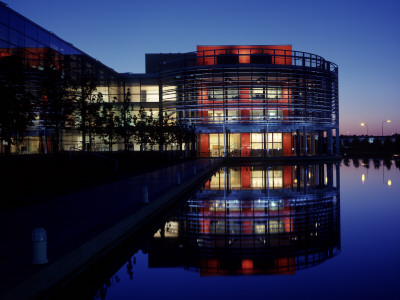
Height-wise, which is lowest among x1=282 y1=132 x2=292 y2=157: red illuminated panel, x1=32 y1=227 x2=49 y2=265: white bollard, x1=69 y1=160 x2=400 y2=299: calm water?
x1=69 y1=160 x2=400 y2=299: calm water

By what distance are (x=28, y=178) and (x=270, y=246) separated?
14105mm

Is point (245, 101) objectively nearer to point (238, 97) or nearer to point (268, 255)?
point (238, 97)

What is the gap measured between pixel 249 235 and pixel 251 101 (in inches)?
1810

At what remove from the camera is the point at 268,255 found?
8945 mm

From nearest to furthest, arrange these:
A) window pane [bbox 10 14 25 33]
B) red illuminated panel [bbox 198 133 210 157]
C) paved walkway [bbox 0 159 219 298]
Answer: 1. paved walkway [bbox 0 159 219 298]
2. window pane [bbox 10 14 25 33]
3. red illuminated panel [bbox 198 133 210 157]

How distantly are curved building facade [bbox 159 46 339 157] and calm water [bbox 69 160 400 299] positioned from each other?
4065cm

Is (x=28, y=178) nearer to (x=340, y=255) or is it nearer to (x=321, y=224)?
(x=321, y=224)

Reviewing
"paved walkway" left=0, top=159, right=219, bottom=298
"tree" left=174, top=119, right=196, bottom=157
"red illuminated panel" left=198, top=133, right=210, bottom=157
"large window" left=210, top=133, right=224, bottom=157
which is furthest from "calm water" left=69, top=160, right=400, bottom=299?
"red illuminated panel" left=198, top=133, right=210, bottom=157

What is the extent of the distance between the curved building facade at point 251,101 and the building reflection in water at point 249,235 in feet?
126

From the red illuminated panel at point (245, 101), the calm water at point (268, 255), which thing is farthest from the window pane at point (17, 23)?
the red illuminated panel at point (245, 101)

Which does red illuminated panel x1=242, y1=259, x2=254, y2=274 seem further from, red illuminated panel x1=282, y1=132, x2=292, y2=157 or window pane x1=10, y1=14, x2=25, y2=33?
red illuminated panel x1=282, y1=132, x2=292, y2=157

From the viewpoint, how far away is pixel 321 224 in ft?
40.5

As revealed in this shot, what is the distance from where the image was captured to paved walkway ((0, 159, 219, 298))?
657cm

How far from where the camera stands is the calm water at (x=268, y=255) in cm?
698
